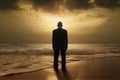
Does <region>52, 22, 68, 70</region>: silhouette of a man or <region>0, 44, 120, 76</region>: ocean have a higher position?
<region>52, 22, 68, 70</region>: silhouette of a man

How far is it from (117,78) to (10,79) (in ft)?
10.8

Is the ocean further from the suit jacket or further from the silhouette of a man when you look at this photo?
the suit jacket

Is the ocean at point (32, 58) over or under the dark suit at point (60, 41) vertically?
under

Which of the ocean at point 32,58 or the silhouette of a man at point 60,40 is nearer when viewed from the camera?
the silhouette of a man at point 60,40

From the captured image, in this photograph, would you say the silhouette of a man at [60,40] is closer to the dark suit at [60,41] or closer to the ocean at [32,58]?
the dark suit at [60,41]

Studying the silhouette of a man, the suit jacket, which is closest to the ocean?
the silhouette of a man

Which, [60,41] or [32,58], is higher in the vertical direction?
[60,41]

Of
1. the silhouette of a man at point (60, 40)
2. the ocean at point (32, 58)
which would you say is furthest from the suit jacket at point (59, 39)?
the ocean at point (32, 58)

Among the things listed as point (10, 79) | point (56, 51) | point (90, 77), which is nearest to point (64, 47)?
point (56, 51)

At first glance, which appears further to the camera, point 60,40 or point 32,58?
point 32,58

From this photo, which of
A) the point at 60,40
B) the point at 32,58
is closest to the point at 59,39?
the point at 60,40

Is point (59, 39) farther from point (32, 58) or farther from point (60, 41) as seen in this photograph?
point (32, 58)

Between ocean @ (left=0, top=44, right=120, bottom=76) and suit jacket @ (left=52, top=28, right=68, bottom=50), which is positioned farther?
ocean @ (left=0, top=44, right=120, bottom=76)

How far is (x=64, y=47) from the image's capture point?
1020cm
